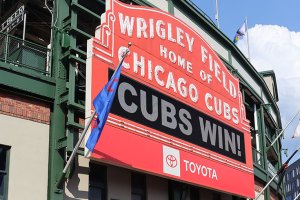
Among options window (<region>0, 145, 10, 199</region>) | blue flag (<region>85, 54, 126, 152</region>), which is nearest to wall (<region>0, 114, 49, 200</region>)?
window (<region>0, 145, 10, 199</region>)

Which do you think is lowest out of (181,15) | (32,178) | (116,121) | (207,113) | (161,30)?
(32,178)

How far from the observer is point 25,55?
1445cm

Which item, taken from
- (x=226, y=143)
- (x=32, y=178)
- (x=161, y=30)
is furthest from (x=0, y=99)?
(x=226, y=143)

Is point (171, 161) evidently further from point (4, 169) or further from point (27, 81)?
point (4, 169)

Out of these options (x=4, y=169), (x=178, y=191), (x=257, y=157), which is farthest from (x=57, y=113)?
(x=257, y=157)

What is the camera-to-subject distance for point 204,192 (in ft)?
67.1

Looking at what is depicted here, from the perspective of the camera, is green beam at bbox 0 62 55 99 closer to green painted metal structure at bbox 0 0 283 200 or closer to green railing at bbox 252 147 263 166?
green painted metal structure at bbox 0 0 283 200

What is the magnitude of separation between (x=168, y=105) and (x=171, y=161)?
1.97 meters

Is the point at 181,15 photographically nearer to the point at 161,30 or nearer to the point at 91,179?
the point at 161,30

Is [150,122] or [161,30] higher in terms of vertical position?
[161,30]

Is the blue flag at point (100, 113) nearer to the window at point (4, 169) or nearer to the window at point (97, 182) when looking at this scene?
the window at point (4, 169)

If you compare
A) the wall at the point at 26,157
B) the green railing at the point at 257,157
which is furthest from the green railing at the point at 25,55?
the green railing at the point at 257,157

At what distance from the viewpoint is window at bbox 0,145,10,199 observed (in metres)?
12.6

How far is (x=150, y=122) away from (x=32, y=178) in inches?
176
